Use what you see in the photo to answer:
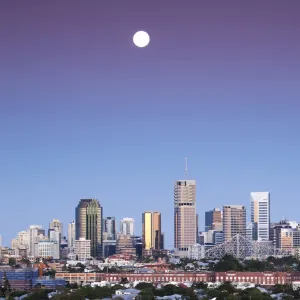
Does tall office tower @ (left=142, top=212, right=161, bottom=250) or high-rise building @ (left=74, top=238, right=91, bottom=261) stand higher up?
tall office tower @ (left=142, top=212, right=161, bottom=250)

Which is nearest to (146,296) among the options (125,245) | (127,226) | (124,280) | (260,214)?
(124,280)

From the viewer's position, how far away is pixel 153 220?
51.9 meters

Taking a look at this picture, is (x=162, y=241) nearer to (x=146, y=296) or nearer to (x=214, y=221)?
(x=214, y=221)

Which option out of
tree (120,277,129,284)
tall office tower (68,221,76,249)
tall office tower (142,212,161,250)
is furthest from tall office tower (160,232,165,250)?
tree (120,277,129,284)

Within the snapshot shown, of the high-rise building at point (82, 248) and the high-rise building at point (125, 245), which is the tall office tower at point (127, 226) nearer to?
the high-rise building at point (125, 245)

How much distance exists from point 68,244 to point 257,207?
10479mm

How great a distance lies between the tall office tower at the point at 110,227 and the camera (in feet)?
181

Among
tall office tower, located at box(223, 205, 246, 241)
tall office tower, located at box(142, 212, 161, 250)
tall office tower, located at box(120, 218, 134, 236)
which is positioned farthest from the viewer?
tall office tower, located at box(120, 218, 134, 236)

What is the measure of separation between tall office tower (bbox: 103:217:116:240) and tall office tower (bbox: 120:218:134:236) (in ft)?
3.88

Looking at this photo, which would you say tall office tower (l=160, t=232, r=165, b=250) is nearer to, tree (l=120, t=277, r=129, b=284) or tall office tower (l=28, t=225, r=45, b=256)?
tall office tower (l=28, t=225, r=45, b=256)

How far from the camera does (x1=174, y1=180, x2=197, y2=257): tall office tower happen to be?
50.5 metres

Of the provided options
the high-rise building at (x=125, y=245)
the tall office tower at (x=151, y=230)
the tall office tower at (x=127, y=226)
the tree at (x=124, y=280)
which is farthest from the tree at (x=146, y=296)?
the tall office tower at (x=127, y=226)

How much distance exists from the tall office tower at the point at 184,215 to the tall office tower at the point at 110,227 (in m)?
5.55

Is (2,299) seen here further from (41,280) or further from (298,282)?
→ (298,282)
